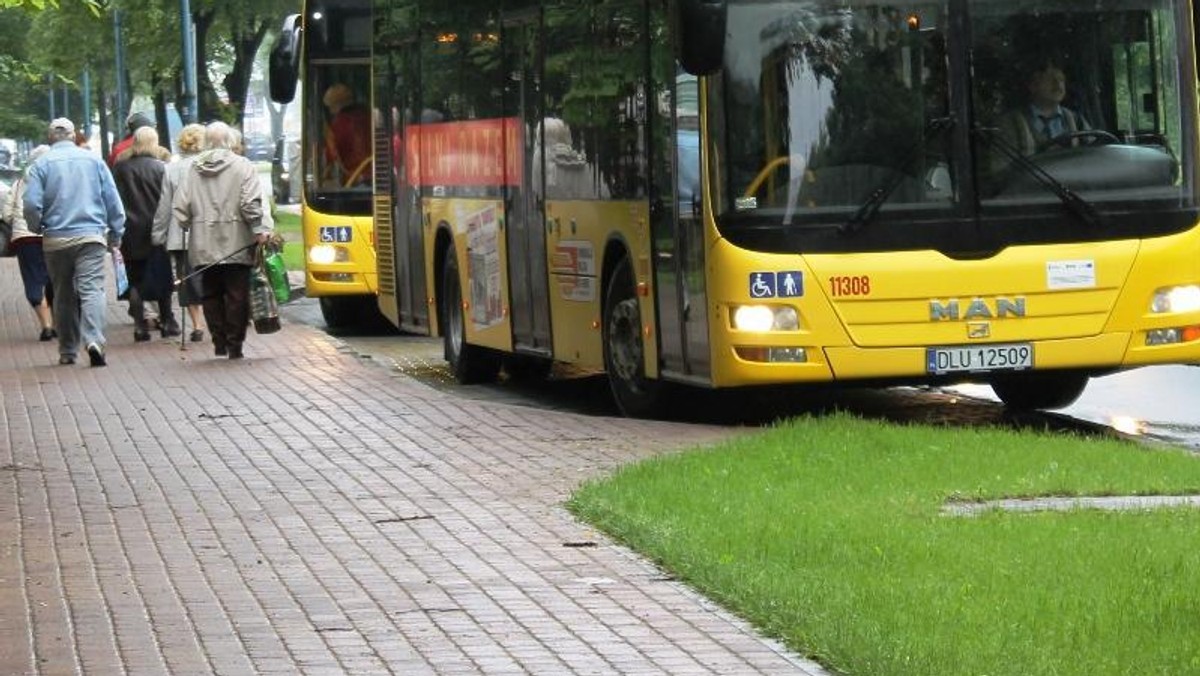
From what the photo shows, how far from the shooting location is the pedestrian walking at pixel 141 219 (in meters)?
23.7

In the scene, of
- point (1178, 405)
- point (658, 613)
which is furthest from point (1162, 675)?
point (1178, 405)

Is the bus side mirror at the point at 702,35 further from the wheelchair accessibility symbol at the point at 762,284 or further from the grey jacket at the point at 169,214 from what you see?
the grey jacket at the point at 169,214

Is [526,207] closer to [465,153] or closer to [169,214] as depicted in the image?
[465,153]

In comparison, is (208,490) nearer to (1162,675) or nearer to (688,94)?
(688,94)

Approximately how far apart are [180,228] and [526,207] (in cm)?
480

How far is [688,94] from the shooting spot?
14.1 m

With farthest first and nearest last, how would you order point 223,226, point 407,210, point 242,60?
point 242,60, point 407,210, point 223,226

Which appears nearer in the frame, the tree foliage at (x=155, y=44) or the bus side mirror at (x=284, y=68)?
the bus side mirror at (x=284, y=68)

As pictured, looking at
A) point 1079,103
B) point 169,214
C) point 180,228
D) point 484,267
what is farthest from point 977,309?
point 169,214

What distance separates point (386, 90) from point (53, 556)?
12.2 m

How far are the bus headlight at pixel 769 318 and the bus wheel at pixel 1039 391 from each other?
194cm

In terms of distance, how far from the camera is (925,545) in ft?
30.3

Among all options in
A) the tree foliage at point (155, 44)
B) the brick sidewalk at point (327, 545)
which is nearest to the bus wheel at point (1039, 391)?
the brick sidewalk at point (327, 545)

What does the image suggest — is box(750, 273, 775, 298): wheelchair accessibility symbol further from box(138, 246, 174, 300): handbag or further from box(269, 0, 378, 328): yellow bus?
box(269, 0, 378, 328): yellow bus
